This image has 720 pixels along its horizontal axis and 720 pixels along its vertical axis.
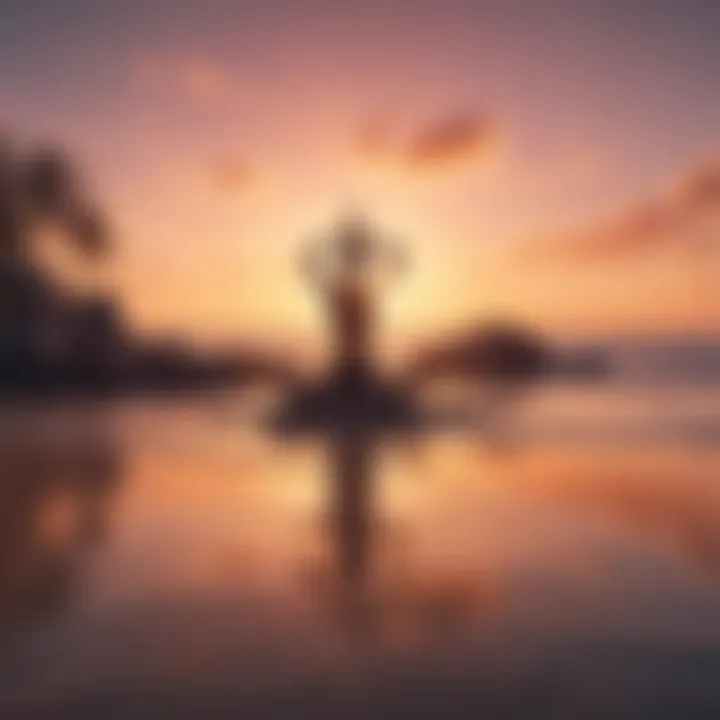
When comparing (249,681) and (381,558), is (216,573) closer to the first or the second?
(381,558)

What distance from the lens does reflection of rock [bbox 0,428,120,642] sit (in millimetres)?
2029

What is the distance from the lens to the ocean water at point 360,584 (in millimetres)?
1504

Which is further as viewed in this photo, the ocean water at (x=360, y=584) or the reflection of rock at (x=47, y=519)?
the reflection of rock at (x=47, y=519)

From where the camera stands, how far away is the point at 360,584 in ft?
6.95

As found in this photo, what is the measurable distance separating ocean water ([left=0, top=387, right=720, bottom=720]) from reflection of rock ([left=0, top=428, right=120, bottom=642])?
13mm

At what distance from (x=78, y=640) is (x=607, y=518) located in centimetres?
199

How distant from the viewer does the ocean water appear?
1.50 metres

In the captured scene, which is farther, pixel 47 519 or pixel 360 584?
pixel 47 519

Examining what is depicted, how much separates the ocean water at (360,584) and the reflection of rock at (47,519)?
13mm

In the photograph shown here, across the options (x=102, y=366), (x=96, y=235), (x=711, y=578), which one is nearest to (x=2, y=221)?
(x=96, y=235)

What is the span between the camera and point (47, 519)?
2.85 meters

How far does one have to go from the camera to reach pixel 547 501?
10.5 ft

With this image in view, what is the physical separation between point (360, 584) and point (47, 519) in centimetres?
140

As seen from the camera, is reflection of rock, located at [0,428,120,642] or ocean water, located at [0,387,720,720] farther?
reflection of rock, located at [0,428,120,642]
